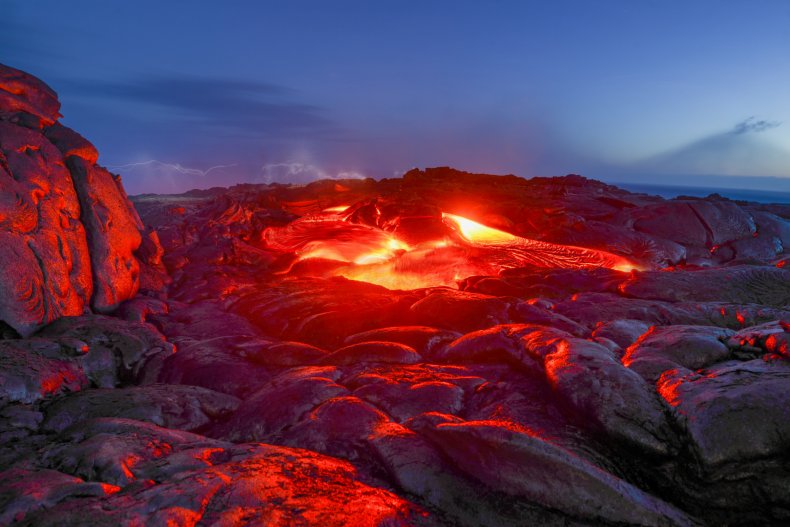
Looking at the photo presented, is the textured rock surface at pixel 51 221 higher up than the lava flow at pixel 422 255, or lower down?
higher up

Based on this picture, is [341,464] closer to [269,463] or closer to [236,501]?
[269,463]

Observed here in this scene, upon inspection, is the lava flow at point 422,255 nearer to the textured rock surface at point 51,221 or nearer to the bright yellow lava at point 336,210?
the bright yellow lava at point 336,210

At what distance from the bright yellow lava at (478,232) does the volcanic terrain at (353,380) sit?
269 cm

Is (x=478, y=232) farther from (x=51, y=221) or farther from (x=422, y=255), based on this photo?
(x=51, y=221)

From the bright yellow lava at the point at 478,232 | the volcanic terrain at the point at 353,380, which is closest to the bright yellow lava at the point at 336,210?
the bright yellow lava at the point at 478,232

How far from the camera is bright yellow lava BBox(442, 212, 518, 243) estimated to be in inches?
700

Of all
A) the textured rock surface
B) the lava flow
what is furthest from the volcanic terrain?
the lava flow

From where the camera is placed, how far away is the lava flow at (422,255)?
1448cm

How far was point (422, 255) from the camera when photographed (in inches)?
610

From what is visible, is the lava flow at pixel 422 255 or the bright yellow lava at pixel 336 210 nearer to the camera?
the lava flow at pixel 422 255

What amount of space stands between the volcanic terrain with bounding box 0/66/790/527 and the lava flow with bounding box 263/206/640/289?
0.16 metres

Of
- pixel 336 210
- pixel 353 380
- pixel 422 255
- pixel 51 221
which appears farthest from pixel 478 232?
pixel 51 221

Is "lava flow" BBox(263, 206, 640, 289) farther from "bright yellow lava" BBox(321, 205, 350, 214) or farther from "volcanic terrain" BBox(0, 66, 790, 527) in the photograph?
"bright yellow lava" BBox(321, 205, 350, 214)

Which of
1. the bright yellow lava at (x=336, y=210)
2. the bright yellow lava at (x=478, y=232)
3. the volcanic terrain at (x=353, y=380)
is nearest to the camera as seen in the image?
the volcanic terrain at (x=353, y=380)
